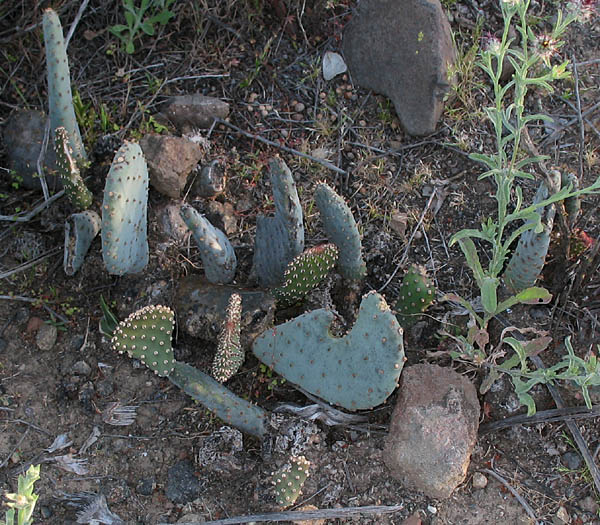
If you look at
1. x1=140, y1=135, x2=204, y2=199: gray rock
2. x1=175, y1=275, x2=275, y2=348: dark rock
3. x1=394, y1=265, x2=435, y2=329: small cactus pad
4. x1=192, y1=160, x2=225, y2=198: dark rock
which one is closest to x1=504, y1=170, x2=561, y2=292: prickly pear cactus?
x1=394, y1=265, x2=435, y2=329: small cactus pad

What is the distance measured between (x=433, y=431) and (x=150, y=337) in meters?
1.16

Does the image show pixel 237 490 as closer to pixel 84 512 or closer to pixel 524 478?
pixel 84 512

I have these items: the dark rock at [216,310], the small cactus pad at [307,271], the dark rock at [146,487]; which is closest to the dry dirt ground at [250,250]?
the dark rock at [146,487]

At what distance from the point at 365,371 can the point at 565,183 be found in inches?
44.1

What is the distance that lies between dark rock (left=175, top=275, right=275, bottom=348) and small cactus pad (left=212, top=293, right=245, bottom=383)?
0.17m

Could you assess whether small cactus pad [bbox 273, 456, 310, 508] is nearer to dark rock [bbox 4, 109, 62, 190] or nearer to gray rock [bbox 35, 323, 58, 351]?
gray rock [bbox 35, 323, 58, 351]

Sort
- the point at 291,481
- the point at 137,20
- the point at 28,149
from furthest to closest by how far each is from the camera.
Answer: the point at 137,20
the point at 28,149
the point at 291,481

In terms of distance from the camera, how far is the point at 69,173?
2.99 metres

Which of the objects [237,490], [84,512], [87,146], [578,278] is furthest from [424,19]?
[84,512]

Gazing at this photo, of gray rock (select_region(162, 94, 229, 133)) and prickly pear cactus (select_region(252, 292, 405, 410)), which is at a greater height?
gray rock (select_region(162, 94, 229, 133))

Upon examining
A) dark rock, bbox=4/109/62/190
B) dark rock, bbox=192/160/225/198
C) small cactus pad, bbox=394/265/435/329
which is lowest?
small cactus pad, bbox=394/265/435/329

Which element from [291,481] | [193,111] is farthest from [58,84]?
[291,481]

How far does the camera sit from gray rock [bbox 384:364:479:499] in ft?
8.51

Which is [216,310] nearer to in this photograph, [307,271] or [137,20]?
[307,271]
